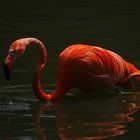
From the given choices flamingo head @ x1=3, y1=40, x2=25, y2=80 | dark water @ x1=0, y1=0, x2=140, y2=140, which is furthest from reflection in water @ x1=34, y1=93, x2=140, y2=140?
flamingo head @ x1=3, y1=40, x2=25, y2=80

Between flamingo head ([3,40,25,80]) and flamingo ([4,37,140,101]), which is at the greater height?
flamingo head ([3,40,25,80])

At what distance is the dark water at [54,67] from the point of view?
22.2 ft

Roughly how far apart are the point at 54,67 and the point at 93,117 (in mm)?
2346

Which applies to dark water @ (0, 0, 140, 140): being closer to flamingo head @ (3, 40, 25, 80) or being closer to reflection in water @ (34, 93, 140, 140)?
reflection in water @ (34, 93, 140, 140)

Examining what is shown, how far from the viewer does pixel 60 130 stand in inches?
265

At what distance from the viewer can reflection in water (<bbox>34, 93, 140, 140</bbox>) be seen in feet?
21.6

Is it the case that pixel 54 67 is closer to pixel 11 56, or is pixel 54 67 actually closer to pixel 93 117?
pixel 11 56

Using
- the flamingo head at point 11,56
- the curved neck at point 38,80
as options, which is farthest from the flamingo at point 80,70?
the flamingo head at point 11,56

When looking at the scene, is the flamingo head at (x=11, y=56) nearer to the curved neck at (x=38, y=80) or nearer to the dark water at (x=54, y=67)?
the curved neck at (x=38, y=80)

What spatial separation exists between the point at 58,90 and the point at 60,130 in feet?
4.08

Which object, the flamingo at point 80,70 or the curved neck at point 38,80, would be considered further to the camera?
the flamingo at point 80,70

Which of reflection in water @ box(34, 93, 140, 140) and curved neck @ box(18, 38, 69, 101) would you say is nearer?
reflection in water @ box(34, 93, 140, 140)

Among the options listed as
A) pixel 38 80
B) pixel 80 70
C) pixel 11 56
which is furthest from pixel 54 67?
pixel 11 56

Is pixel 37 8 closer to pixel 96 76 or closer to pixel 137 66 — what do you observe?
pixel 137 66
